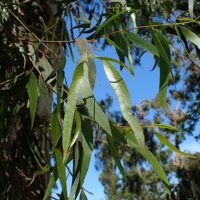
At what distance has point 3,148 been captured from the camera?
72.9 inches

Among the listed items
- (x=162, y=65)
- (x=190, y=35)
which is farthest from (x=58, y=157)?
(x=190, y=35)

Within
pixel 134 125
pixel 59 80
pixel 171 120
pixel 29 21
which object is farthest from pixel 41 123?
pixel 171 120

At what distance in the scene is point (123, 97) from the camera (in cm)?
98

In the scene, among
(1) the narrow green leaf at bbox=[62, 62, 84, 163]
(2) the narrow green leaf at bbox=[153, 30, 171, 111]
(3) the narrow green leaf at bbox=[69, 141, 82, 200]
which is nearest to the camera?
(1) the narrow green leaf at bbox=[62, 62, 84, 163]

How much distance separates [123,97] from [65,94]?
36cm

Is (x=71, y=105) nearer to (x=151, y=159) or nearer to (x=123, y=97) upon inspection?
(x=123, y=97)

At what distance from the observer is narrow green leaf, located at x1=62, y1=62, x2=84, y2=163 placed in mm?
904

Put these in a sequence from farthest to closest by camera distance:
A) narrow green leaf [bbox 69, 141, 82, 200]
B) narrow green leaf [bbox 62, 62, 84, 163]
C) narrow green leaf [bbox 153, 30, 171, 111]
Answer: narrow green leaf [bbox 153, 30, 171, 111]
narrow green leaf [bbox 69, 141, 82, 200]
narrow green leaf [bbox 62, 62, 84, 163]

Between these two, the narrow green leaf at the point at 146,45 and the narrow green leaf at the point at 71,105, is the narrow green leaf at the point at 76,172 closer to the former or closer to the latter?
the narrow green leaf at the point at 71,105

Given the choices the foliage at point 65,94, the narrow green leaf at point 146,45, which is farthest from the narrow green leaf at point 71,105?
the narrow green leaf at point 146,45

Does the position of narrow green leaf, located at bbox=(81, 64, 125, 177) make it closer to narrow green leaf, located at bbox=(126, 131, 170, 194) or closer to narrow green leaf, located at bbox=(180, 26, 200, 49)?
narrow green leaf, located at bbox=(126, 131, 170, 194)

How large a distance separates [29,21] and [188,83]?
517cm

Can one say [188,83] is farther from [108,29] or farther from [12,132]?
[108,29]

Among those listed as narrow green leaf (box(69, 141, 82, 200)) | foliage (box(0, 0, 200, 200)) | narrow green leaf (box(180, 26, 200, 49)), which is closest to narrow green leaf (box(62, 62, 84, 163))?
foliage (box(0, 0, 200, 200))
